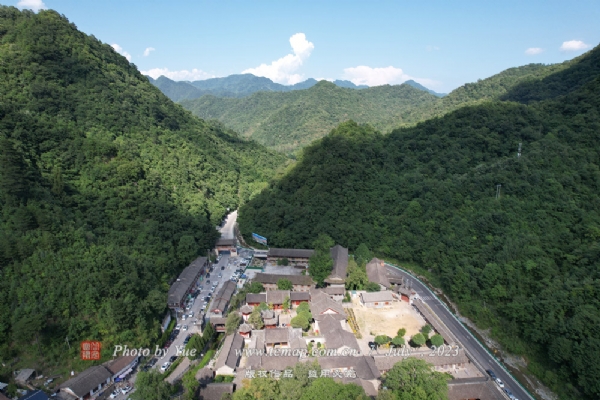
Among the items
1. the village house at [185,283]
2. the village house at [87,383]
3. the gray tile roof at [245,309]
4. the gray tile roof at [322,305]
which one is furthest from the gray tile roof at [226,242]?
the village house at [87,383]

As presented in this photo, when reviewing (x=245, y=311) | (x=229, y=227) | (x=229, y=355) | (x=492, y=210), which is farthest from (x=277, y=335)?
(x=229, y=227)

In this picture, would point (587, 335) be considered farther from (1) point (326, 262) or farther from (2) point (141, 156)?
(2) point (141, 156)

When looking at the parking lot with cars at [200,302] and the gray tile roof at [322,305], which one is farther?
the gray tile roof at [322,305]

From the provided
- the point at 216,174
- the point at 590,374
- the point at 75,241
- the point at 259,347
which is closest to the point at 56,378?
the point at 75,241

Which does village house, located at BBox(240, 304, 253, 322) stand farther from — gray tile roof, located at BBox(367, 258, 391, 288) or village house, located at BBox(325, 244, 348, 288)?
gray tile roof, located at BBox(367, 258, 391, 288)

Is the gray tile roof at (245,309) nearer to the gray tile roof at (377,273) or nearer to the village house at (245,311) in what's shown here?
the village house at (245,311)

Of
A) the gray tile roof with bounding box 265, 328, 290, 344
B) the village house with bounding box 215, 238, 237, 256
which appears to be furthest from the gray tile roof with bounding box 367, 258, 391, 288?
the village house with bounding box 215, 238, 237, 256
